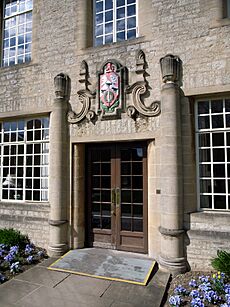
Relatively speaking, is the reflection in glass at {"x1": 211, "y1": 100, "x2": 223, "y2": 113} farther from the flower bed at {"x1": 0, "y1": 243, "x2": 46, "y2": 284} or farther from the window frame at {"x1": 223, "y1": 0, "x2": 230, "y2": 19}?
the flower bed at {"x1": 0, "y1": 243, "x2": 46, "y2": 284}

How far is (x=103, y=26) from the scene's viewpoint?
6332 mm

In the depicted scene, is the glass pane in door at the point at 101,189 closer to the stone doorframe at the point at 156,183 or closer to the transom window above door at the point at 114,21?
the stone doorframe at the point at 156,183

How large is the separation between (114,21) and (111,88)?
1.95 meters

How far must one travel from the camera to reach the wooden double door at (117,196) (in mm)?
5605

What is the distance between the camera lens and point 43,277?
4535 millimetres

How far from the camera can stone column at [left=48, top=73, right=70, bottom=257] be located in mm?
5777

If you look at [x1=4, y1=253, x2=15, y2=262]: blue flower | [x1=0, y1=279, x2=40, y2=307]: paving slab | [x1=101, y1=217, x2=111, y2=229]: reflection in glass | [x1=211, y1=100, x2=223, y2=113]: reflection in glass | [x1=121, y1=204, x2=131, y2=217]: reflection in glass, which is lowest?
[x1=0, y1=279, x2=40, y2=307]: paving slab

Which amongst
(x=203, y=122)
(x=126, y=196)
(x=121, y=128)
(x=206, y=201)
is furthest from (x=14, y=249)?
(x=203, y=122)

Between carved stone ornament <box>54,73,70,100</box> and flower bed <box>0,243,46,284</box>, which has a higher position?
carved stone ornament <box>54,73,70,100</box>

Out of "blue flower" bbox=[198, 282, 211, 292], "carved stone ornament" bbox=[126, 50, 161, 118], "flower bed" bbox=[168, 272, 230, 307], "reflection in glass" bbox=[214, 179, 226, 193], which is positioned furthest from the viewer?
"carved stone ornament" bbox=[126, 50, 161, 118]

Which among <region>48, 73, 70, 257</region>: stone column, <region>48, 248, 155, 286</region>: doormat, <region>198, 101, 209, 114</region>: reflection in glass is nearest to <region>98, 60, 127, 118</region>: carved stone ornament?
<region>48, 73, 70, 257</region>: stone column

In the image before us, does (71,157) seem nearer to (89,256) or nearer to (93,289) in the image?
(89,256)

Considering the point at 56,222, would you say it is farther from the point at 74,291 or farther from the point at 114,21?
the point at 114,21

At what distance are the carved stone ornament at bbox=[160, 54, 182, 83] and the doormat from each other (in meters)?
3.89
